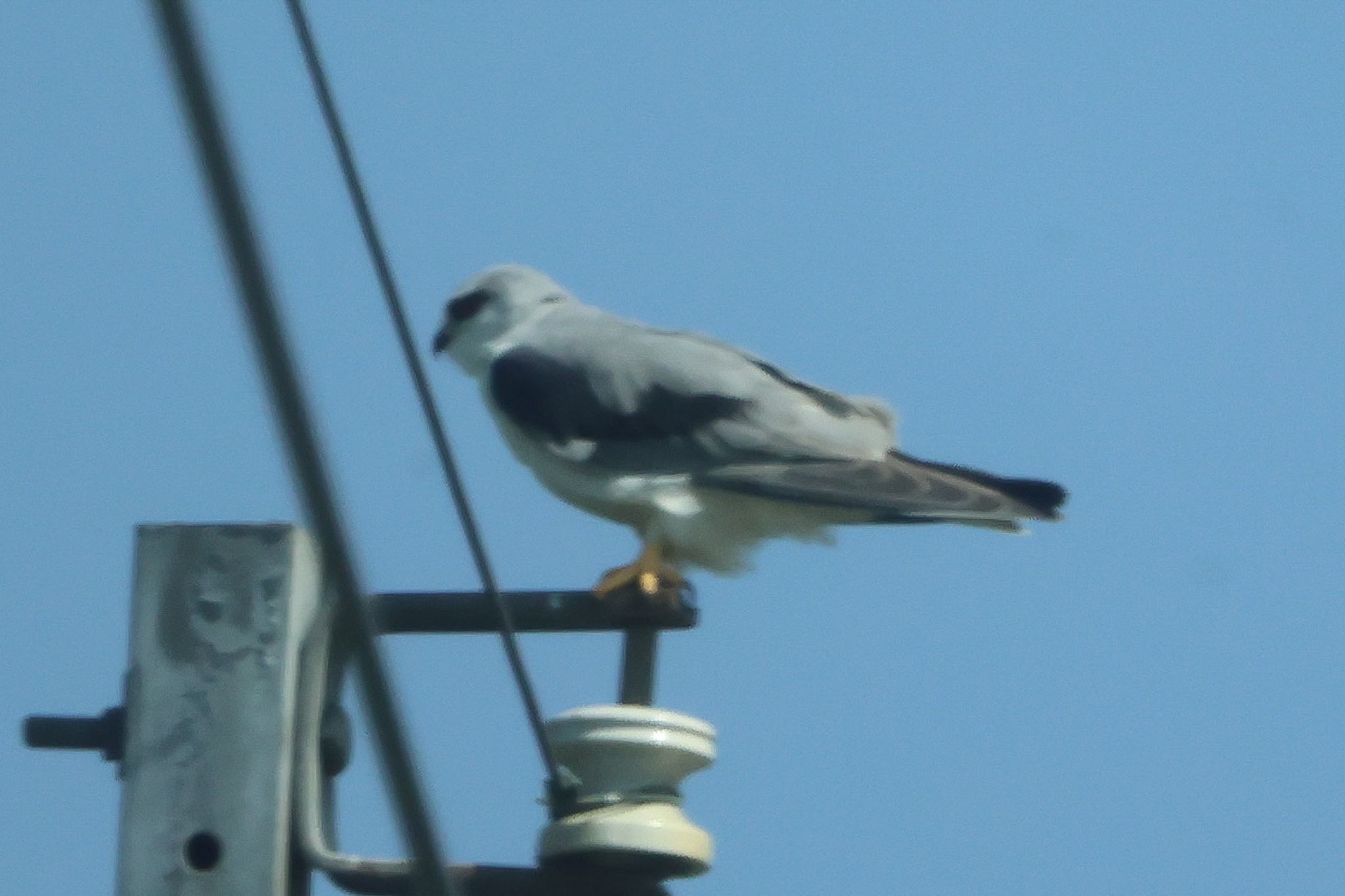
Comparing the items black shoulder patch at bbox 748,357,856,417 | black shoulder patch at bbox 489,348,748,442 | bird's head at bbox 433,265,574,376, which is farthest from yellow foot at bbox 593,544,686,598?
bird's head at bbox 433,265,574,376

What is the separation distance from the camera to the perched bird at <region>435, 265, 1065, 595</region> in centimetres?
635

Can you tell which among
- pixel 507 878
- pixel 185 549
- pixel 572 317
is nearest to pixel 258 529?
pixel 185 549

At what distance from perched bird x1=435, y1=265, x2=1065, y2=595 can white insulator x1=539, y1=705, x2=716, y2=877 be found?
215cm

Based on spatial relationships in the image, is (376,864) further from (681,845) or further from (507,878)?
(681,845)

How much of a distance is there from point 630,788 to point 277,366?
199 centimetres

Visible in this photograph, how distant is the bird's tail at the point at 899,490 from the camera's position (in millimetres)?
6258

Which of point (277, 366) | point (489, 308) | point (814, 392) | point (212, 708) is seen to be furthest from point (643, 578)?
point (277, 366)

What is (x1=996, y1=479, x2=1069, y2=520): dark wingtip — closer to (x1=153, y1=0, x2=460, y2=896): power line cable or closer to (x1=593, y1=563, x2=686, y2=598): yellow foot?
(x1=593, y1=563, x2=686, y2=598): yellow foot

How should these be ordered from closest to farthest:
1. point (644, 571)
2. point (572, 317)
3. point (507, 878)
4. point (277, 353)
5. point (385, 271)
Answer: point (277, 353) → point (385, 271) → point (507, 878) → point (644, 571) → point (572, 317)

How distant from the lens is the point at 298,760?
11.9 ft

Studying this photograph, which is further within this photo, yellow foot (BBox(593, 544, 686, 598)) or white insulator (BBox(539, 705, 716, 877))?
yellow foot (BBox(593, 544, 686, 598))

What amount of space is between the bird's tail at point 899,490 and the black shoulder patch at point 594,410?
0.22 m

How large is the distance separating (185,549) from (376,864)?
58 cm

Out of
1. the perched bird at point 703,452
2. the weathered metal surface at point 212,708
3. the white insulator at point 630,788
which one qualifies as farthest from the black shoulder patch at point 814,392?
the weathered metal surface at point 212,708
